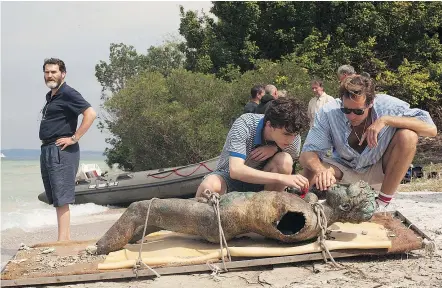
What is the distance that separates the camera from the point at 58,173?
4914 mm

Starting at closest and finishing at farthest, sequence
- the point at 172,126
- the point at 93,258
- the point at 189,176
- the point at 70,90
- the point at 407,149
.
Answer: the point at 93,258, the point at 407,149, the point at 70,90, the point at 189,176, the point at 172,126

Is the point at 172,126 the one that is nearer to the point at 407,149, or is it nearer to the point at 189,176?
the point at 189,176

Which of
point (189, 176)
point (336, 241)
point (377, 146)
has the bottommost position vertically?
point (189, 176)

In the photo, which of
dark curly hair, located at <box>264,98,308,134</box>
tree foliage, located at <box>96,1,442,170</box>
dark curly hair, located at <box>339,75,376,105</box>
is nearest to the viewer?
dark curly hair, located at <box>264,98,308,134</box>

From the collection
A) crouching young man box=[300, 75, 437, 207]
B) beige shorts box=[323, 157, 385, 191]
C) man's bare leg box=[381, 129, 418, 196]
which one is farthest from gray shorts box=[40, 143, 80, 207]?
man's bare leg box=[381, 129, 418, 196]

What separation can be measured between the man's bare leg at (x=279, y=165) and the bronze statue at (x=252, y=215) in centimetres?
35

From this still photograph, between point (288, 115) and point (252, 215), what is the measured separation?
0.69 m

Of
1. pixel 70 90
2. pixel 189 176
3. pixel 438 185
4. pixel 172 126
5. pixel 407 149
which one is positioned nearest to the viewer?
pixel 407 149

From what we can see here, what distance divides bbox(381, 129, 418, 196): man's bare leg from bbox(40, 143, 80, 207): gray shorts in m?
2.72

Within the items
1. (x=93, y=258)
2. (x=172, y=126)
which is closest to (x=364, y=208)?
(x=93, y=258)

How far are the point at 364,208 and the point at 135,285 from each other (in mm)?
1464

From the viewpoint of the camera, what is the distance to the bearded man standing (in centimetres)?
491

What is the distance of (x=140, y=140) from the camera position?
48.1 feet

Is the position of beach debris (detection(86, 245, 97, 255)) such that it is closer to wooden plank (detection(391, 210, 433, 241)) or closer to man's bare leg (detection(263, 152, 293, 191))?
man's bare leg (detection(263, 152, 293, 191))
